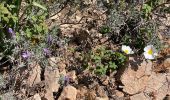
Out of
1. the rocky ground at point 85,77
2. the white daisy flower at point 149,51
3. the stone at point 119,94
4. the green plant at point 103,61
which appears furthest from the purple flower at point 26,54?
the white daisy flower at point 149,51

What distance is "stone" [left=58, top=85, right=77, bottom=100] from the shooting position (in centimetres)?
302

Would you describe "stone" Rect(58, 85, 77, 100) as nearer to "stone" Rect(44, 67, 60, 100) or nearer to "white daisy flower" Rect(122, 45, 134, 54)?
"stone" Rect(44, 67, 60, 100)

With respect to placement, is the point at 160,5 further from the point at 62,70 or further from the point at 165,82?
the point at 62,70

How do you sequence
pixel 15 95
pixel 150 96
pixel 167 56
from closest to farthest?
pixel 15 95 → pixel 150 96 → pixel 167 56

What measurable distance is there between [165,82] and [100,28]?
762 millimetres

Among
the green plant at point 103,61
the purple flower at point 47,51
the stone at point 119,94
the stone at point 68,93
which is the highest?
the purple flower at point 47,51

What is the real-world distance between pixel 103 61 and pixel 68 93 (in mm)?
472

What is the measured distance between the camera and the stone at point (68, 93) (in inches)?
119

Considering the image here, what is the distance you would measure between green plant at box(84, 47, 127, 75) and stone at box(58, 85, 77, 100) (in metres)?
0.28

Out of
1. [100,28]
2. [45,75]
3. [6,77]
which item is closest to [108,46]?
[100,28]

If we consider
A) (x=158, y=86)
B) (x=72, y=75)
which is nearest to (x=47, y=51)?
(x=72, y=75)

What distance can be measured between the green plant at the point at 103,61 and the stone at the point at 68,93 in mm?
277

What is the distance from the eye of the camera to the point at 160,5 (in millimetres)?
3588

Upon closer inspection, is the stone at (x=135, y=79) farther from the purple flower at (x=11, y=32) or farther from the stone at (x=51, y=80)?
the purple flower at (x=11, y=32)
